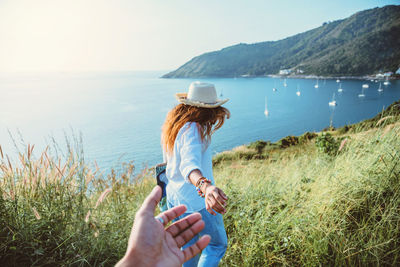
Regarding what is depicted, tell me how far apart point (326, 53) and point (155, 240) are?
155 meters

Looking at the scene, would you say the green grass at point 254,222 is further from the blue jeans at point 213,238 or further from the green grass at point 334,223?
the blue jeans at point 213,238

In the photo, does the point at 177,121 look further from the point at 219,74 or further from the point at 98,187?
the point at 219,74

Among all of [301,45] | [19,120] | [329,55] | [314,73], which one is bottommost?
[19,120]

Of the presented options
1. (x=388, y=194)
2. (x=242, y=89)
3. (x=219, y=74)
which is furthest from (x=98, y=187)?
(x=219, y=74)

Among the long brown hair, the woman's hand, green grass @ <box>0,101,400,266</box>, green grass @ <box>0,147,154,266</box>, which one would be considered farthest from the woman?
green grass @ <box>0,147,154,266</box>

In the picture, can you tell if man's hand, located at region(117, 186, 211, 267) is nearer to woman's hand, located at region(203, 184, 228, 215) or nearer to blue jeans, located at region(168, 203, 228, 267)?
woman's hand, located at region(203, 184, 228, 215)

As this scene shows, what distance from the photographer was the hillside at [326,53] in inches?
3895

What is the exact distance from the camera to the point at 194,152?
169 cm

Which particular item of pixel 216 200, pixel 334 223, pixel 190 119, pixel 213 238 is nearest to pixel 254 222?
pixel 334 223

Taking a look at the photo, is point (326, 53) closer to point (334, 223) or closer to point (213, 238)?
point (334, 223)

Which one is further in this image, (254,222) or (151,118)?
(151,118)

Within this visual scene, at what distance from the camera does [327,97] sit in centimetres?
7844

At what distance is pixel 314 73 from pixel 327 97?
4420cm

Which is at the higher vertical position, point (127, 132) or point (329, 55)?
point (329, 55)
